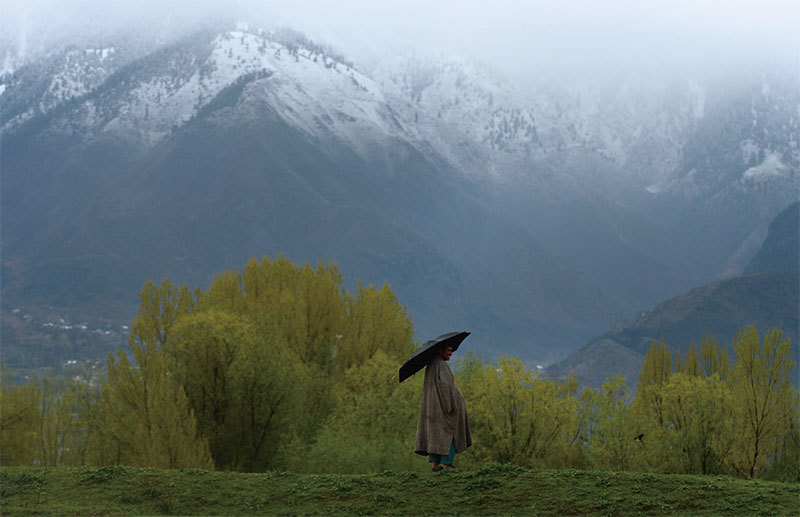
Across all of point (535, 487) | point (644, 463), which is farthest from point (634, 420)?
point (535, 487)

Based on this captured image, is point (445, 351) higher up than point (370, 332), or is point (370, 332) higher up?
point (370, 332)

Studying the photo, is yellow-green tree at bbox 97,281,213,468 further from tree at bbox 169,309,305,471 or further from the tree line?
tree at bbox 169,309,305,471

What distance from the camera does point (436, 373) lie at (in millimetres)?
27562

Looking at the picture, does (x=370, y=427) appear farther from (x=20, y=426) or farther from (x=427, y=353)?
(x=427, y=353)

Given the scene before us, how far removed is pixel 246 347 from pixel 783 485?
129ft

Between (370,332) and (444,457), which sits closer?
(444,457)

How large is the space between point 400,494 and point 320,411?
4095cm

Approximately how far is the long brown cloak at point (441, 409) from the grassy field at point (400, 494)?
111cm

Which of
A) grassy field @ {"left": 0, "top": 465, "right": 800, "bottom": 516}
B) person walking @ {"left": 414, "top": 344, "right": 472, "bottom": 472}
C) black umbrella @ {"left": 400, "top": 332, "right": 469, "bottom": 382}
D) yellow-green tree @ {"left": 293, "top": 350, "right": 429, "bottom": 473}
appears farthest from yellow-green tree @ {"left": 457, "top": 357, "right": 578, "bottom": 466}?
black umbrella @ {"left": 400, "top": 332, "right": 469, "bottom": 382}

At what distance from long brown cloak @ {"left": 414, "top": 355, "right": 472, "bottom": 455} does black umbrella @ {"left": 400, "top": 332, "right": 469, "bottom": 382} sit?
0.29 metres

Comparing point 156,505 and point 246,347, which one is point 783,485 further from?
point 246,347

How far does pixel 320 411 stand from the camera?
6606cm

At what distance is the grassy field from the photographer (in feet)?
79.6

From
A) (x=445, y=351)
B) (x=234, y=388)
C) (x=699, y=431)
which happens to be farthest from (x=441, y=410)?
(x=699, y=431)
